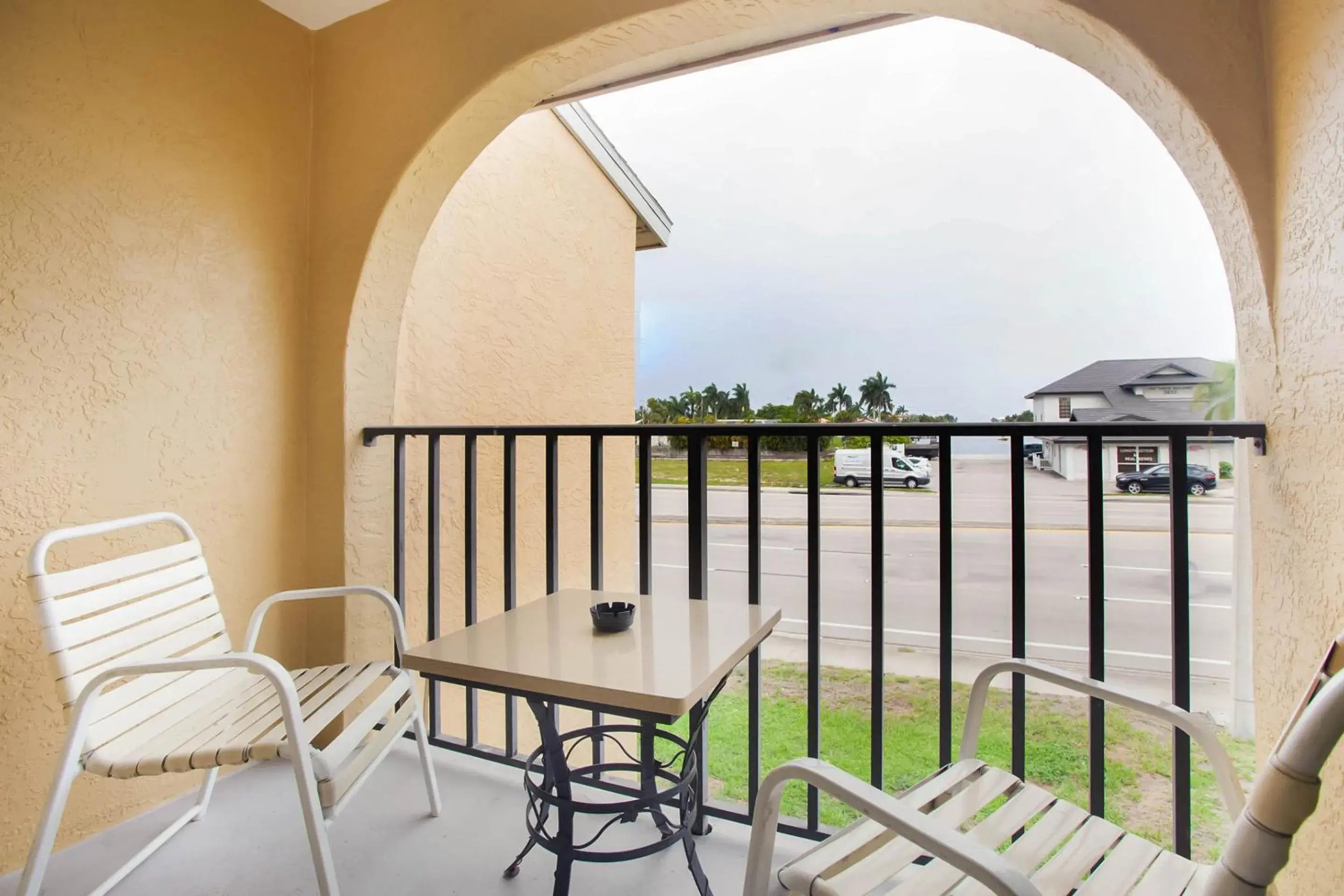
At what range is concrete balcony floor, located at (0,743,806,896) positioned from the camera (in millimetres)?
1464

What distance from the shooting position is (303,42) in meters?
2.22

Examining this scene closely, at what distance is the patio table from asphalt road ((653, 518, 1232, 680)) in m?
4.63

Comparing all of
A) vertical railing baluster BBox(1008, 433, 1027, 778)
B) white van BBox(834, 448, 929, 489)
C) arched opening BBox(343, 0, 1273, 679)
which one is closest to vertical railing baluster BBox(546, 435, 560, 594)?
arched opening BBox(343, 0, 1273, 679)

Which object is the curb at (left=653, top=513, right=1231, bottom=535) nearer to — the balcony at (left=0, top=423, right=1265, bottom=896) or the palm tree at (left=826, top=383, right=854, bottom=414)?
the balcony at (left=0, top=423, right=1265, bottom=896)

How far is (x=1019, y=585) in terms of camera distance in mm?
1450

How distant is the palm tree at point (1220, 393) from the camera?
2666mm

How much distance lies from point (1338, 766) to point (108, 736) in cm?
229

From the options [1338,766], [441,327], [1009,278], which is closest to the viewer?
[1338,766]

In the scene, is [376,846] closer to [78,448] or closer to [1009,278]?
[78,448]

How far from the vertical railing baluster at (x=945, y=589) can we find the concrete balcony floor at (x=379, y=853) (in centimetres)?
51

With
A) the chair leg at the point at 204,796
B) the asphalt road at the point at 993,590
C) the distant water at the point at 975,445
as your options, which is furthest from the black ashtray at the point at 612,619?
the asphalt road at the point at 993,590

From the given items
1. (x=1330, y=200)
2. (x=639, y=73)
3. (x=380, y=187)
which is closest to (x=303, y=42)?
(x=380, y=187)

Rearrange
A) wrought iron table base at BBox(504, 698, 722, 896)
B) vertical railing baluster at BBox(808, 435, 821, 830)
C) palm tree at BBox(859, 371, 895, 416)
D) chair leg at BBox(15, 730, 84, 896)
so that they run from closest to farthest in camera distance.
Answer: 1. chair leg at BBox(15, 730, 84, 896)
2. wrought iron table base at BBox(504, 698, 722, 896)
3. vertical railing baluster at BBox(808, 435, 821, 830)
4. palm tree at BBox(859, 371, 895, 416)

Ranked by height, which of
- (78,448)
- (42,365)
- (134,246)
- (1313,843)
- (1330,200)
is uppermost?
(134,246)
